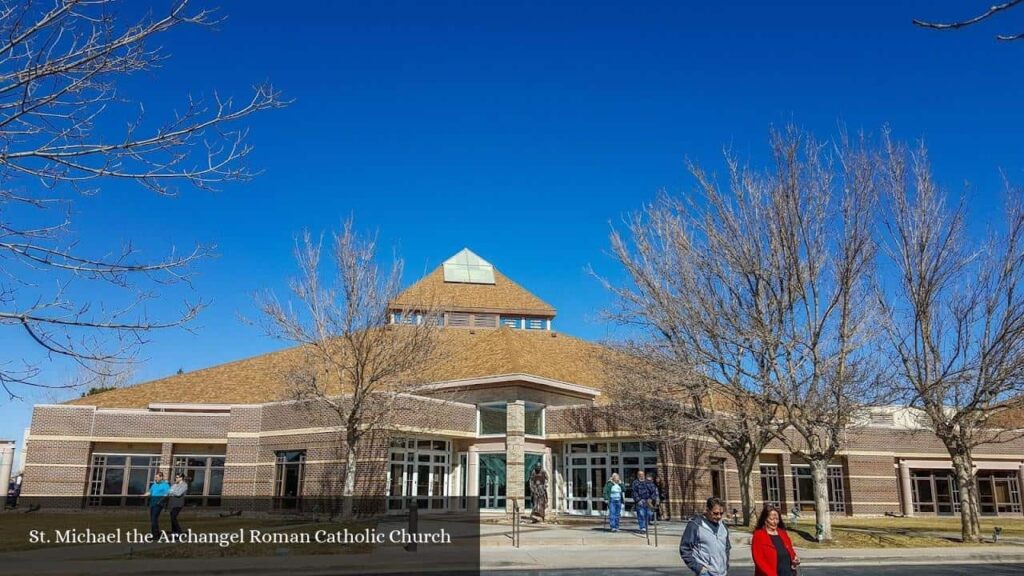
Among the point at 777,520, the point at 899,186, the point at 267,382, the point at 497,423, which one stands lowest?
the point at 777,520

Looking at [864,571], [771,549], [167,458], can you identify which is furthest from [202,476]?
[771,549]

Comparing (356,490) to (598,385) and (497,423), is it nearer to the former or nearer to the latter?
(497,423)

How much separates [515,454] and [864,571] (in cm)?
1482

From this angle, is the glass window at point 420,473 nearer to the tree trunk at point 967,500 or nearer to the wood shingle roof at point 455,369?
the wood shingle roof at point 455,369

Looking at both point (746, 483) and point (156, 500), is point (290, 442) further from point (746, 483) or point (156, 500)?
point (746, 483)

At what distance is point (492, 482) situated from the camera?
29.0 meters

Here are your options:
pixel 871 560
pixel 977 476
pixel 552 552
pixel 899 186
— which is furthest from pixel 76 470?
pixel 977 476

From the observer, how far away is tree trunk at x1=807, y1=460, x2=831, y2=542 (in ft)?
65.5

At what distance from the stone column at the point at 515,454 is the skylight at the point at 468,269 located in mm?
17081

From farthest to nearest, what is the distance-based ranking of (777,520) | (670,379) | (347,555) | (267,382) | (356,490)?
(267,382), (356,490), (670,379), (347,555), (777,520)

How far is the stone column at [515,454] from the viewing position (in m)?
28.0

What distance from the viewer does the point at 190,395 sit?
113 ft

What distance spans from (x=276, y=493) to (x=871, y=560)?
21766 millimetres

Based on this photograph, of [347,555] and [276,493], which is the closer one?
[347,555]
